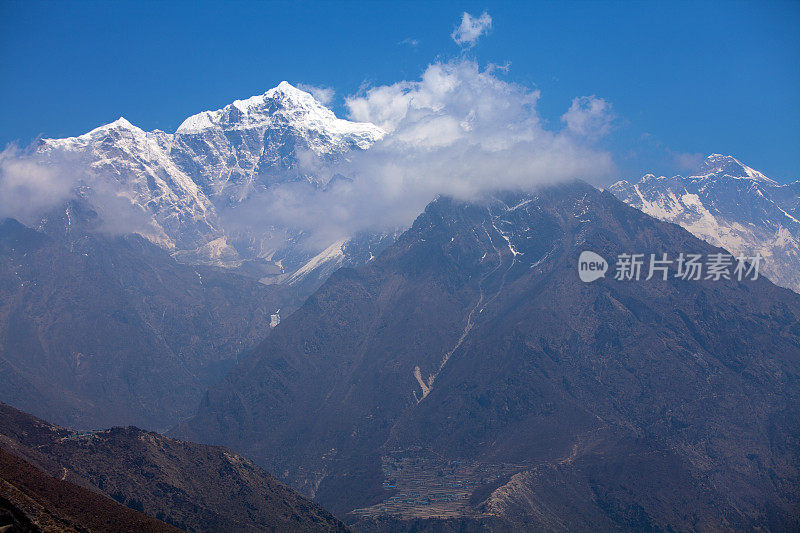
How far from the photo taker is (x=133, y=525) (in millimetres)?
127438

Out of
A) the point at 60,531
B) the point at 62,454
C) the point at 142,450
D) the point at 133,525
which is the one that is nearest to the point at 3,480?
the point at 60,531

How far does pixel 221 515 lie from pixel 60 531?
8728 cm

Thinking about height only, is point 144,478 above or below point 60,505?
Answer: below

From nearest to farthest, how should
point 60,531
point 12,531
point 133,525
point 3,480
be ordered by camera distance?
point 12,531 → point 60,531 → point 3,480 → point 133,525

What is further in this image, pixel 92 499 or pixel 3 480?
pixel 92 499

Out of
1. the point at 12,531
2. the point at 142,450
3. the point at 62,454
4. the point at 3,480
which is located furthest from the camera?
the point at 142,450

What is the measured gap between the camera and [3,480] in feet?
356

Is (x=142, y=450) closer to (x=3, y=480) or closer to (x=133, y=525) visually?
(x=133, y=525)

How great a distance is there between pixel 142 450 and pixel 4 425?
32624 mm

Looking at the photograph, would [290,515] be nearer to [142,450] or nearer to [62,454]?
[142,450]

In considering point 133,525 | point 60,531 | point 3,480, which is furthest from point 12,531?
point 133,525

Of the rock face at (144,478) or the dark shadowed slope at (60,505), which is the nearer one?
the dark shadowed slope at (60,505)

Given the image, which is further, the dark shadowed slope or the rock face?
the rock face

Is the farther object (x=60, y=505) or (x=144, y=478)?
(x=144, y=478)
